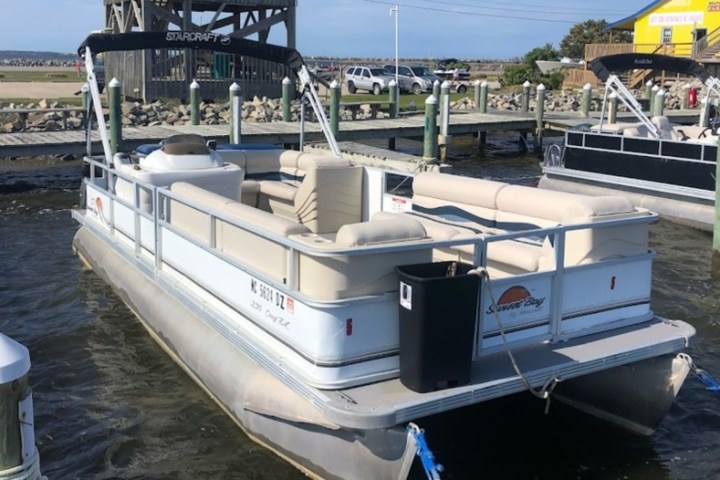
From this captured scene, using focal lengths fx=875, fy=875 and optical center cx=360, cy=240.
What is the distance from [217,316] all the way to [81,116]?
648 inches

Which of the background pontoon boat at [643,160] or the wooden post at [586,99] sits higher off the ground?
the wooden post at [586,99]

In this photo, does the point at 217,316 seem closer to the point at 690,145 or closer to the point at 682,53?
the point at 690,145

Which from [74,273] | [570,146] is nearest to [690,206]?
[570,146]

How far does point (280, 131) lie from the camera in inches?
734

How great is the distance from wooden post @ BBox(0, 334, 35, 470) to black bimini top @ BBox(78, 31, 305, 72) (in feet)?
20.7

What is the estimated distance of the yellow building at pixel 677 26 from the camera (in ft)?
138

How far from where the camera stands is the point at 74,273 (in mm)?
10625

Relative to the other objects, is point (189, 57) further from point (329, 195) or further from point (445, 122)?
point (329, 195)

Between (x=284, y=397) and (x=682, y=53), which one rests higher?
(x=682, y=53)

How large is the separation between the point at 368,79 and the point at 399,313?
32.3m

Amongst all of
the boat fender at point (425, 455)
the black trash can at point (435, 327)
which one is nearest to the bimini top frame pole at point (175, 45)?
the black trash can at point (435, 327)

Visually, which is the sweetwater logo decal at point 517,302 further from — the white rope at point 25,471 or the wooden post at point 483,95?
the wooden post at point 483,95

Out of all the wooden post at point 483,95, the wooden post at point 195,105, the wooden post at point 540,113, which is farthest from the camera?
the wooden post at point 483,95

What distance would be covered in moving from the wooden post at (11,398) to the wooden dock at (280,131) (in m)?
13.4
